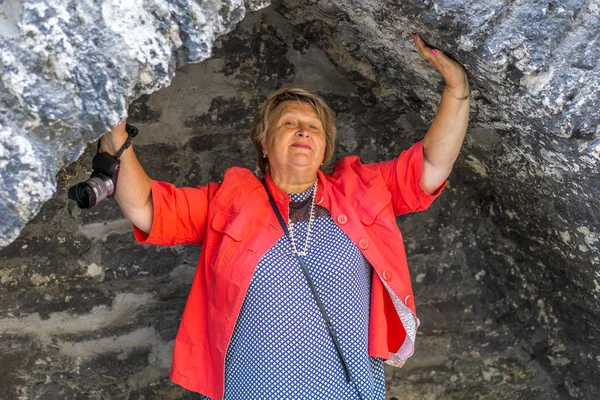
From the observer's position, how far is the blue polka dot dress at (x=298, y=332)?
6.93ft

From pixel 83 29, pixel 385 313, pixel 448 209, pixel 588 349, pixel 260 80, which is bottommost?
pixel 588 349

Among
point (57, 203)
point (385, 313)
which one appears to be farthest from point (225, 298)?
point (57, 203)

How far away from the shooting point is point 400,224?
2.89m

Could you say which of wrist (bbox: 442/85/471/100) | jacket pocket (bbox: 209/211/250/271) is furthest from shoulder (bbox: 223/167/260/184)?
wrist (bbox: 442/85/471/100)

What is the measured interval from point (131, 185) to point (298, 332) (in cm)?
58

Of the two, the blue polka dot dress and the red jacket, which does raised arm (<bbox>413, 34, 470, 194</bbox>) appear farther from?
the blue polka dot dress

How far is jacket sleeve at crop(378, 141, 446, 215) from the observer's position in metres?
2.25

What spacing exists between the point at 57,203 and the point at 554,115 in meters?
1.50

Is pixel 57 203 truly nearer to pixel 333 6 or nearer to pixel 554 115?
pixel 333 6

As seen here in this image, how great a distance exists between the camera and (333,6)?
2291mm

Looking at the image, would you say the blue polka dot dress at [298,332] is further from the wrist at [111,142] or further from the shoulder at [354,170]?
the wrist at [111,142]

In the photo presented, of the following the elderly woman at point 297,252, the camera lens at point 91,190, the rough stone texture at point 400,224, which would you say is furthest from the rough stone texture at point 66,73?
the rough stone texture at point 400,224

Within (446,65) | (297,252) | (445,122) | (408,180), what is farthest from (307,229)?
(446,65)

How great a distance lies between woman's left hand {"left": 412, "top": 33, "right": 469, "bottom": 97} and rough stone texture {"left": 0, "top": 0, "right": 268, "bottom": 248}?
610 mm
